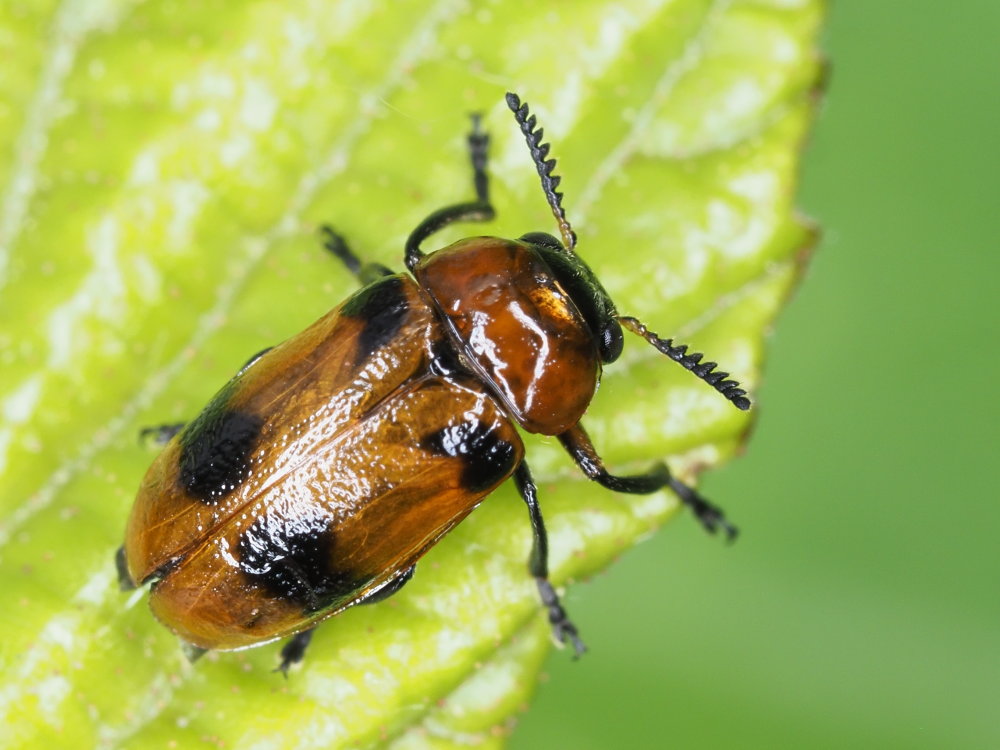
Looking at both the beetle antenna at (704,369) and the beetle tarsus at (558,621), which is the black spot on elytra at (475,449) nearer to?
the beetle tarsus at (558,621)

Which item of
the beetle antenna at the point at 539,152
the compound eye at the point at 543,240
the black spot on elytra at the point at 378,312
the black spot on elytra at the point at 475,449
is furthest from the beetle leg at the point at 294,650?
the beetle antenna at the point at 539,152

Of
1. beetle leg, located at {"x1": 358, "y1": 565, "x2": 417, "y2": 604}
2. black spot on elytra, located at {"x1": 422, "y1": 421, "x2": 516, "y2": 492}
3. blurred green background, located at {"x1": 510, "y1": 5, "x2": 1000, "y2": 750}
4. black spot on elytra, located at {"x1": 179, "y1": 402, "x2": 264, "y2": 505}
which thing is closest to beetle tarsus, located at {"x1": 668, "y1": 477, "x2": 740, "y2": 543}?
blurred green background, located at {"x1": 510, "y1": 5, "x2": 1000, "y2": 750}

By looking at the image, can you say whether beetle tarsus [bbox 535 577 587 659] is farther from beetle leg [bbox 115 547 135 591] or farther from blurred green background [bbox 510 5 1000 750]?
beetle leg [bbox 115 547 135 591]

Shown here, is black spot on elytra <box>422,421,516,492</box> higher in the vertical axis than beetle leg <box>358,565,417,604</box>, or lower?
higher

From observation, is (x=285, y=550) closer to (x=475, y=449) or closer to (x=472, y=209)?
(x=475, y=449)

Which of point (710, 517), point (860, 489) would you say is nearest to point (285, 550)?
point (710, 517)

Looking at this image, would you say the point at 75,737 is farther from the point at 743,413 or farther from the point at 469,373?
the point at 743,413

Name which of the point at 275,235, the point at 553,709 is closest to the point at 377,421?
the point at 275,235
